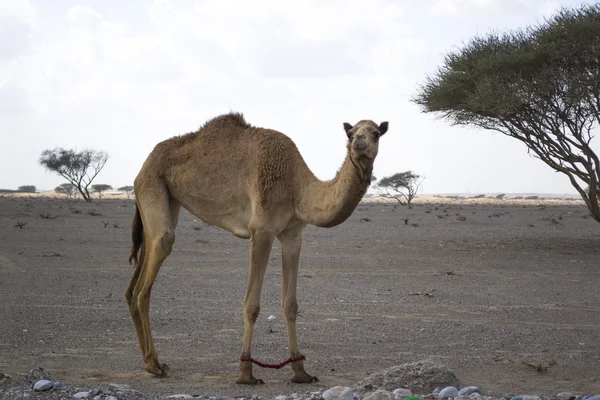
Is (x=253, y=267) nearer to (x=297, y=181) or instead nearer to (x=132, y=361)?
(x=297, y=181)

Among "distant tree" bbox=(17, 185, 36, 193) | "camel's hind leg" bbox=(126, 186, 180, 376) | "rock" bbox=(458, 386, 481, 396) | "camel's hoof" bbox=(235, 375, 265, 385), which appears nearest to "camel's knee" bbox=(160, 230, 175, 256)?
"camel's hind leg" bbox=(126, 186, 180, 376)

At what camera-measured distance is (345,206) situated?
23.4 feet

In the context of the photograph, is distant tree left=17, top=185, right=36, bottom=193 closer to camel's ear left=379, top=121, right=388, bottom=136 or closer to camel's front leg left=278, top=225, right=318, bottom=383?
camel's front leg left=278, top=225, right=318, bottom=383

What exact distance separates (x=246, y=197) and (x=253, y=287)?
1.01 m

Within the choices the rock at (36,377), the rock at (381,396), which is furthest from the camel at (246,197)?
the rock at (381,396)

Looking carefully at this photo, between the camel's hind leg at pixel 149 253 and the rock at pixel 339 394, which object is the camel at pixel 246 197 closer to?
the camel's hind leg at pixel 149 253

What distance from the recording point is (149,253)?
27.4ft

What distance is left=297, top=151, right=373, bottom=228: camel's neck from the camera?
6984 millimetres

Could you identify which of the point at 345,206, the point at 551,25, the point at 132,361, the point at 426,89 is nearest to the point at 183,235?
the point at 426,89

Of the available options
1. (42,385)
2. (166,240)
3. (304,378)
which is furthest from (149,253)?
(42,385)

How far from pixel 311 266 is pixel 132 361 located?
365 inches

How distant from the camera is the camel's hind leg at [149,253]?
322 inches

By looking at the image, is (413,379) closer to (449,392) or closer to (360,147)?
(449,392)

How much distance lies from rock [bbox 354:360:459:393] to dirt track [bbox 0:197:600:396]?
24.4 inches
